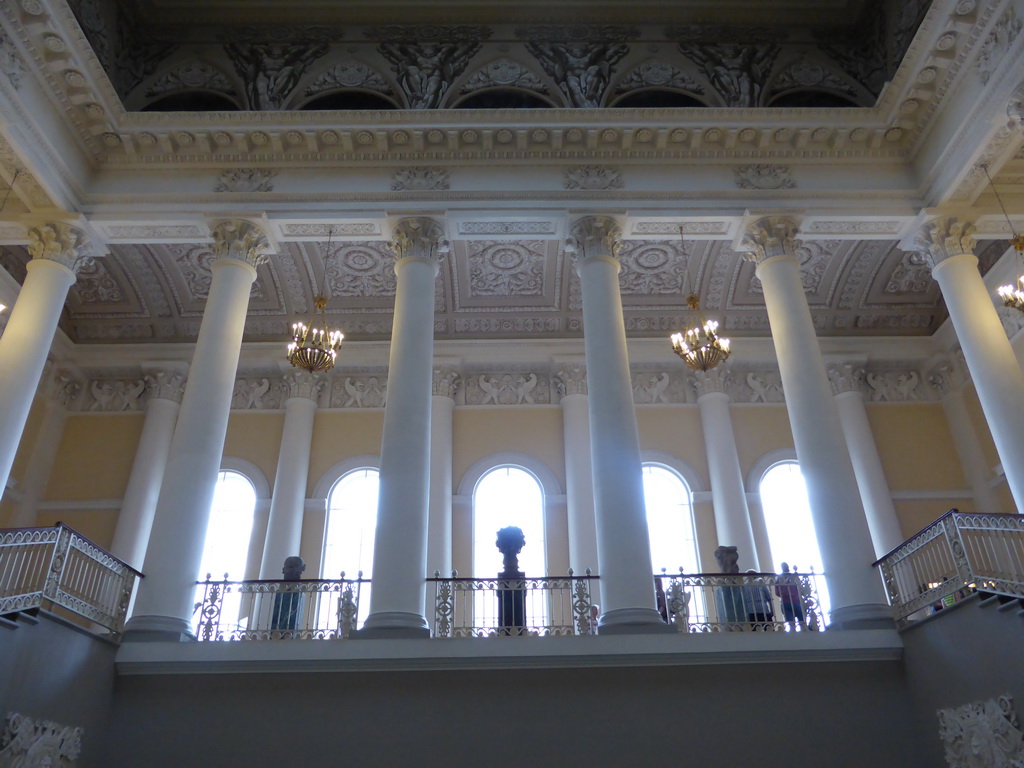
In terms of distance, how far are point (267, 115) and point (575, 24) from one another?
4.96m

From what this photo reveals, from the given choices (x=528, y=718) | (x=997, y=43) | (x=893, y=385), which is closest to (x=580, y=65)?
(x=997, y=43)

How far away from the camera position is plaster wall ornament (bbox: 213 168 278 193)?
36.6ft

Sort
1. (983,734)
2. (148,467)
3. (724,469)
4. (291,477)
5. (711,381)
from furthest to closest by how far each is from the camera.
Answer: (711,381) < (724,469) < (291,477) < (148,467) < (983,734)

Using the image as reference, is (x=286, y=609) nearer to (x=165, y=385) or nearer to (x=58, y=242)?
(x=58, y=242)

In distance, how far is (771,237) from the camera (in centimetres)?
1084

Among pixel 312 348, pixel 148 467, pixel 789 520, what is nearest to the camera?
pixel 312 348

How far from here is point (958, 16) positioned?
9.30m

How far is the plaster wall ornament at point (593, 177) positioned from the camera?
1120cm

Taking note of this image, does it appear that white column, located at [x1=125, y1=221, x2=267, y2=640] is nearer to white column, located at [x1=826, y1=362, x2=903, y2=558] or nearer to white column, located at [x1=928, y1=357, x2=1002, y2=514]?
white column, located at [x1=826, y1=362, x2=903, y2=558]

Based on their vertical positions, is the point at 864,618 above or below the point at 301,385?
below

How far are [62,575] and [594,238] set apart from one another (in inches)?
291

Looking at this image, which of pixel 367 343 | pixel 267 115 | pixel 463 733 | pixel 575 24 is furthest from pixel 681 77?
pixel 463 733

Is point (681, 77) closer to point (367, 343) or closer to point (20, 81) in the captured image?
point (367, 343)

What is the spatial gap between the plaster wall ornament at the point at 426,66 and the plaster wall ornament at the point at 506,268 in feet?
9.31
